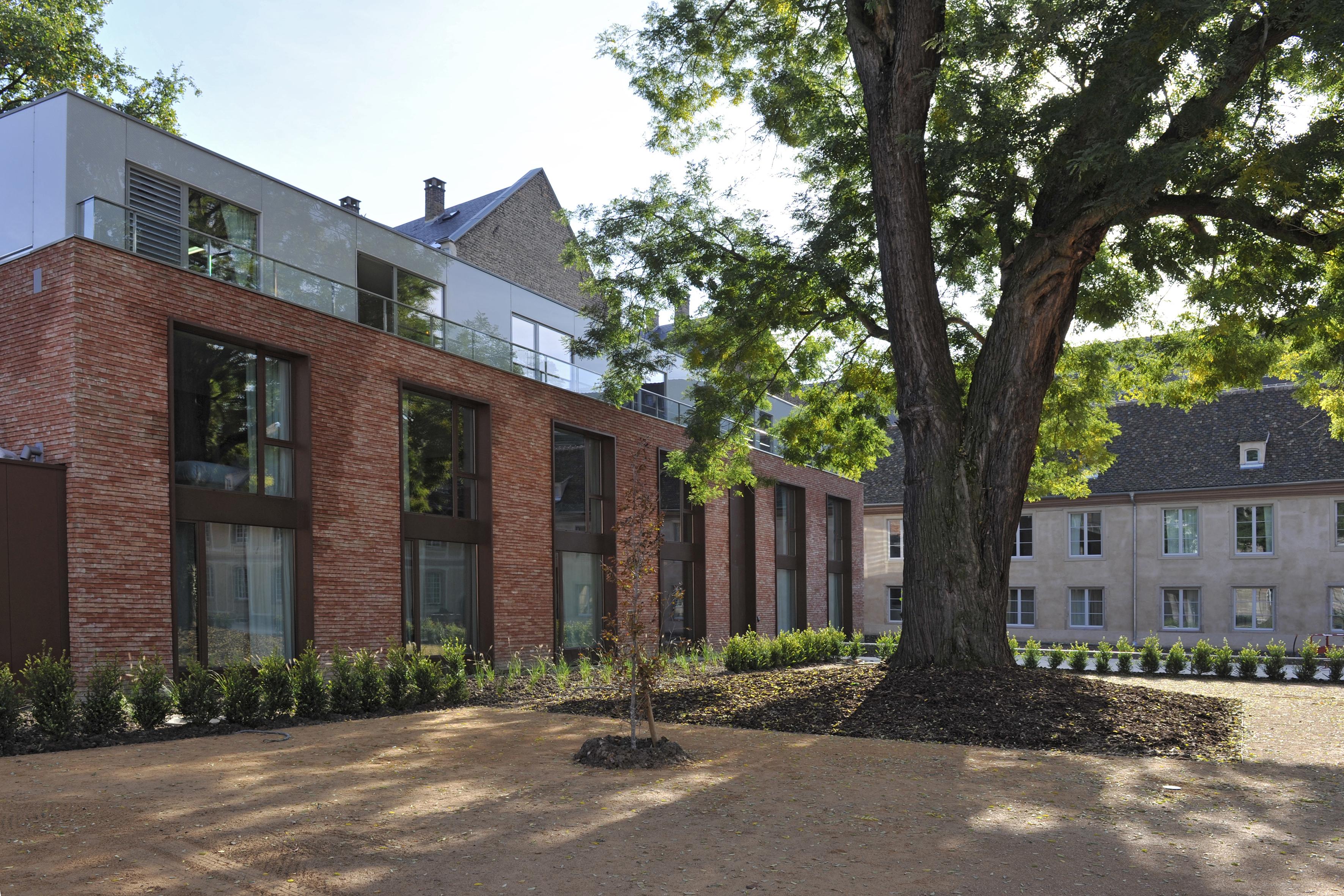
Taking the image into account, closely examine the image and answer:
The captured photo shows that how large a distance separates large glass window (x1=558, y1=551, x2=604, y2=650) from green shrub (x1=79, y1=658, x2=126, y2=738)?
9.83m

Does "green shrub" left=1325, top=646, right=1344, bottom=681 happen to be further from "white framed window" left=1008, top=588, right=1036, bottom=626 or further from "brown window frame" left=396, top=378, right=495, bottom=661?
"white framed window" left=1008, top=588, right=1036, bottom=626

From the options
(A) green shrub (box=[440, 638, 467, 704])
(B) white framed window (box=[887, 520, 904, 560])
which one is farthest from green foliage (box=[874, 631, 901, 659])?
(B) white framed window (box=[887, 520, 904, 560])

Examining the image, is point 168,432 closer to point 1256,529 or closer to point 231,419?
point 231,419

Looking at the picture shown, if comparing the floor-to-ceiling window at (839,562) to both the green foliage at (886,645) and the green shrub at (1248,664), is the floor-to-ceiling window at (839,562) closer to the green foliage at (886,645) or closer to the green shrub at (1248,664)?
the green foliage at (886,645)

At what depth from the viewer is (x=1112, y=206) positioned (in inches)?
443

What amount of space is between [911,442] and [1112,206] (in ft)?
11.9

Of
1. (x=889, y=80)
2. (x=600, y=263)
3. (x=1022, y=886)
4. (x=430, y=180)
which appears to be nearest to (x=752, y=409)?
(x=600, y=263)

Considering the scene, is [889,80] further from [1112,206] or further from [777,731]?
[777,731]

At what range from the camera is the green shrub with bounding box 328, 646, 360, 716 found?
11688 millimetres

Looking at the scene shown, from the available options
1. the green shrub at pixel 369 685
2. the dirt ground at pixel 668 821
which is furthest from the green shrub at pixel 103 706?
the green shrub at pixel 369 685

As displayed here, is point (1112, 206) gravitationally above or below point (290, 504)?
above

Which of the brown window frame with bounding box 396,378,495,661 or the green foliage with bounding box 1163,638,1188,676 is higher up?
the brown window frame with bounding box 396,378,495,661

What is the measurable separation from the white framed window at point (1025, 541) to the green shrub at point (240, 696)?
30.8m

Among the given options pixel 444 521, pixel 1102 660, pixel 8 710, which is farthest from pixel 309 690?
pixel 1102 660
